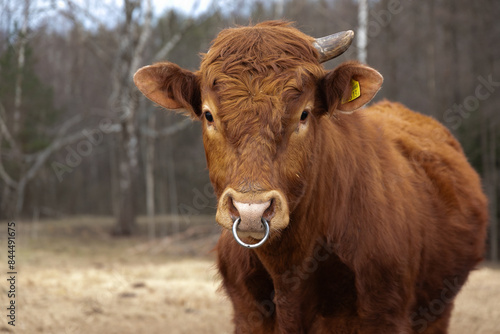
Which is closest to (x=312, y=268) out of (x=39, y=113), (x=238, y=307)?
(x=238, y=307)

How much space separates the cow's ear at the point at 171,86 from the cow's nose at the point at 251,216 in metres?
0.97

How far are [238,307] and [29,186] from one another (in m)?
17.8

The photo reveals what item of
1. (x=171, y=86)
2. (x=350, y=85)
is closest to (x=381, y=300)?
(x=350, y=85)

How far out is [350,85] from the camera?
9.76ft

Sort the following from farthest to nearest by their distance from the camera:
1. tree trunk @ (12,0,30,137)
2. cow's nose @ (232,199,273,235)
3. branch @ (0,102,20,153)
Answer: branch @ (0,102,20,153), tree trunk @ (12,0,30,137), cow's nose @ (232,199,273,235)

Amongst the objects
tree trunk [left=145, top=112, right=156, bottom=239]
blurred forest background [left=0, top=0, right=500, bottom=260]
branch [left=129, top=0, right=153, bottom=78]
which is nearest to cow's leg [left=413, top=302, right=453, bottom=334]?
blurred forest background [left=0, top=0, right=500, bottom=260]

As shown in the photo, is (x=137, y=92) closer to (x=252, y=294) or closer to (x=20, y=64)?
(x=20, y=64)

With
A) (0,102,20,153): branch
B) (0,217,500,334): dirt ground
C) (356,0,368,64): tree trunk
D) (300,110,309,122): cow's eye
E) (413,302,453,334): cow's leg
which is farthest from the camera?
(0,102,20,153): branch

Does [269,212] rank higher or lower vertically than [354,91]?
lower

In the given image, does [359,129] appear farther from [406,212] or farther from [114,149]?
[114,149]

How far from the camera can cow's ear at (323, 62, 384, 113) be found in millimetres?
2904

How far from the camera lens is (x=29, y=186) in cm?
1925

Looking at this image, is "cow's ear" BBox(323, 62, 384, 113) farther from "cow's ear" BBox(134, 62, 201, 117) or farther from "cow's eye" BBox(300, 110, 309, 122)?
"cow's ear" BBox(134, 62, 201, 117)

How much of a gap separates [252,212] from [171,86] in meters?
1.16
